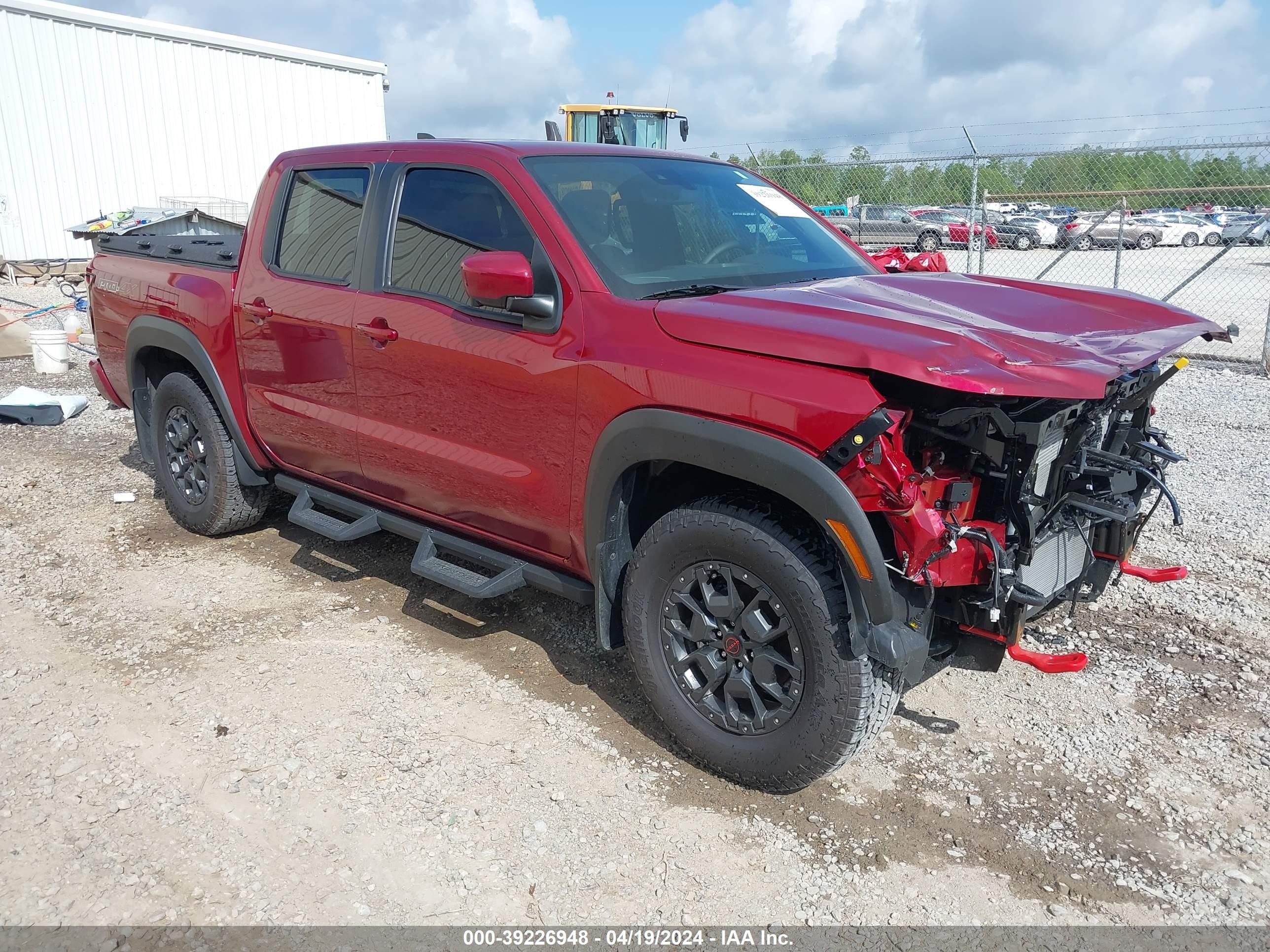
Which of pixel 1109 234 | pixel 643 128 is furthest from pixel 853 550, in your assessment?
pixel 1109 234

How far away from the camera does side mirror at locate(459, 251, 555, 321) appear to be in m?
3.10

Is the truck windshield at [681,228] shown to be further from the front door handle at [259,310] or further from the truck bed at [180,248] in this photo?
the truck bed at [180,248]

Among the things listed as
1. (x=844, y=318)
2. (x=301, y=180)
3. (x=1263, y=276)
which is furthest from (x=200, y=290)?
(x=1263, y=276)

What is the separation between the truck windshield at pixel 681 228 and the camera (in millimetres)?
3348

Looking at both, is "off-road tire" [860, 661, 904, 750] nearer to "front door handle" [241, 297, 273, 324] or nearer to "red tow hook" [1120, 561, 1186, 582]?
"red tow hook" [1120, 561, 1186, 582]

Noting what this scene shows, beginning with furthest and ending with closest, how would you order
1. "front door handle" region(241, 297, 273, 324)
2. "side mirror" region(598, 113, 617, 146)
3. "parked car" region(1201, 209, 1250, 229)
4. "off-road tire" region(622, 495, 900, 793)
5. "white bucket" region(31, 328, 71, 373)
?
"side mirror" region(598, 113, 617, 146) → "parked car" region(1201, 209, 1250, 229) → "white bucket" region(31, 328, 71, 373) → "front door handle" region(241, 297, 273, 324) → "off-road tire" region(622, 495, 900, 793)

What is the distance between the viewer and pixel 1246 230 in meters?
9.50

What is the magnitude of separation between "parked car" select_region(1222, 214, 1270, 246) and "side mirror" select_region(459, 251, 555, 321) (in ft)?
28.1

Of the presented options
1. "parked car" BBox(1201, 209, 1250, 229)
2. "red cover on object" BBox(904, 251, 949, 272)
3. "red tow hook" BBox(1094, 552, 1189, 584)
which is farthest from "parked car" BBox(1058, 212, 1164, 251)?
"red tow hook" BBox(1094, 552, 1189, 584)

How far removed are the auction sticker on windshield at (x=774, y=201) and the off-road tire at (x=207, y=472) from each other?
9.34ft

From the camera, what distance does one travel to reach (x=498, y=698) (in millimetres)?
3676

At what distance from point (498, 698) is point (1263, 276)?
22.7 metres

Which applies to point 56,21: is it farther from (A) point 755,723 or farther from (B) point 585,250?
(A) point 755,723

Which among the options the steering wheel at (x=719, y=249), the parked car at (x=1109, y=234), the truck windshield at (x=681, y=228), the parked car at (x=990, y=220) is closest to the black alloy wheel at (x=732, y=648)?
the truck windshield at (x=681, y=228)
